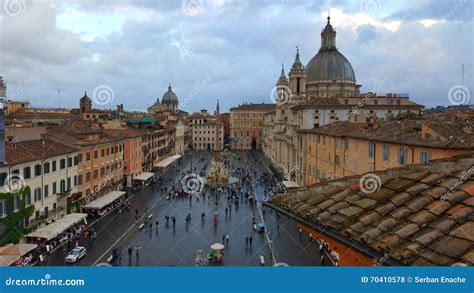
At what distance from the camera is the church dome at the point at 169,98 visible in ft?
489

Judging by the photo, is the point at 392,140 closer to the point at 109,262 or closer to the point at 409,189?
the point at 109,262

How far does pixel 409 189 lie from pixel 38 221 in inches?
1076

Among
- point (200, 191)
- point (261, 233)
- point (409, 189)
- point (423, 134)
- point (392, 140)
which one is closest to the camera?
point (409, 189)

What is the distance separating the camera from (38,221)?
2803 centimetres

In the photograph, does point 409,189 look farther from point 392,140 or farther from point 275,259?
point 392,140

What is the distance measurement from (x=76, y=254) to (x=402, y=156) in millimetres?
18964

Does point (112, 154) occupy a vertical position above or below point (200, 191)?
above

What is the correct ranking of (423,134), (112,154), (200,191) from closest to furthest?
(423,134) < (112,154) < (200,191)

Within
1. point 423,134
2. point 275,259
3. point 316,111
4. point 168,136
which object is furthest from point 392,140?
point 168,136

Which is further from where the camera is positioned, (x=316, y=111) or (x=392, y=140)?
(x=316, y=111)

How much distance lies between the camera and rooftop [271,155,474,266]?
4.32m

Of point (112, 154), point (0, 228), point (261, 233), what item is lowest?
point (261, 233)

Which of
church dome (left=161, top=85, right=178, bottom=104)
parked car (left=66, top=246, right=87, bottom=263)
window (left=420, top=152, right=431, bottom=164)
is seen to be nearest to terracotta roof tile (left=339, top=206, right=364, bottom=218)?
window (left=420, top=152, right=431, bottom=164)

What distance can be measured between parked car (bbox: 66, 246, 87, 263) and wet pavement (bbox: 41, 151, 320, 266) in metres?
0.35
